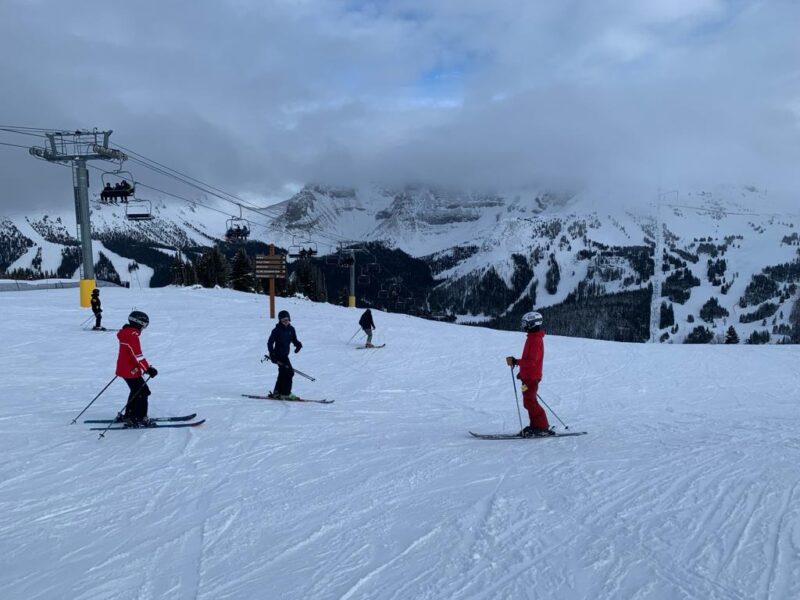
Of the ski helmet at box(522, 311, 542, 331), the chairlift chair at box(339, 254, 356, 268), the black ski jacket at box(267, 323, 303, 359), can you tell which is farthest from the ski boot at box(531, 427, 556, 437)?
the chairlift chair at box(339, 254, 356, 268)

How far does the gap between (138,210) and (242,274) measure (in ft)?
143

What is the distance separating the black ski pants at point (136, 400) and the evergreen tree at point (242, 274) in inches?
2343

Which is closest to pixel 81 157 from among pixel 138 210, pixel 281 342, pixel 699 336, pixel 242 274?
pixel 138 210

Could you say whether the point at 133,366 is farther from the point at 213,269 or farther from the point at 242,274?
the point at 213,269

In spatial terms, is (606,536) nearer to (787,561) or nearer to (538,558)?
(538,558)

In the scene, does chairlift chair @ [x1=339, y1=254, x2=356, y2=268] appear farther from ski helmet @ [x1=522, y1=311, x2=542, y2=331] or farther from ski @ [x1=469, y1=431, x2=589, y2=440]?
ski helmet @ [x1=522, y1=311, x2=542, y2=331]

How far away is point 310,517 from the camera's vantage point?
18.2 feet

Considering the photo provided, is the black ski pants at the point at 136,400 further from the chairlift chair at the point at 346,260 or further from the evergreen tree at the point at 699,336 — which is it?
the evergreen tree at the point at 699,336

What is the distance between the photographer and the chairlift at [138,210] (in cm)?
2657

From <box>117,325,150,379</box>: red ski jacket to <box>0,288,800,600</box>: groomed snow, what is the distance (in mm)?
938

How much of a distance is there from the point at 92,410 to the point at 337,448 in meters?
5.26

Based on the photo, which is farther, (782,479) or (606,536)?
(782,479)

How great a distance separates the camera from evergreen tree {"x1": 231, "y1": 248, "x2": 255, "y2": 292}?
68762 mm

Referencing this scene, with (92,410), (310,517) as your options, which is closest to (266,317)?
(92,410)
